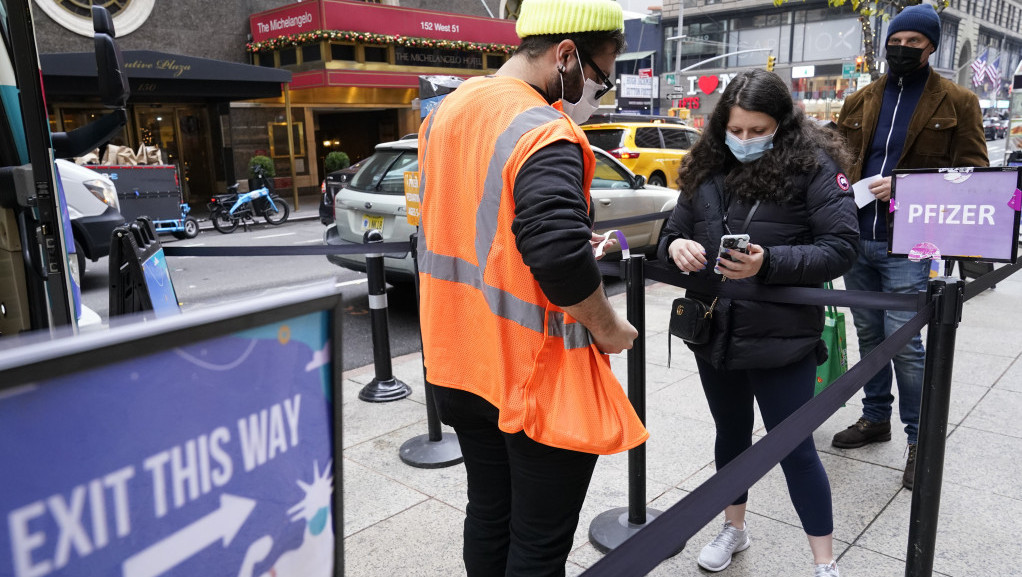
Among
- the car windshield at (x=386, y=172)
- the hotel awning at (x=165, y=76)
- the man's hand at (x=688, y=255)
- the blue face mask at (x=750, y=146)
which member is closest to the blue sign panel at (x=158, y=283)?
the man's hand at (x=688, y=255)

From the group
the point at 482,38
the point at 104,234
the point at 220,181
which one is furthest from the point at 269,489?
the point at 482,38

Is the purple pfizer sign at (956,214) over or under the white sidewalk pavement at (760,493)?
over

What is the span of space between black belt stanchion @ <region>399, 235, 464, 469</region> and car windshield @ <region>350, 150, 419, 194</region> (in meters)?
3.20

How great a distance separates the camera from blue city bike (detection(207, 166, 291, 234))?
14727 millimetres

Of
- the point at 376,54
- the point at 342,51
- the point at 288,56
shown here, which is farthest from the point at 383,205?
the point at 376,54

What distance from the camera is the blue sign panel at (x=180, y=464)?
0.75m

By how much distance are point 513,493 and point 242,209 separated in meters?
14.2

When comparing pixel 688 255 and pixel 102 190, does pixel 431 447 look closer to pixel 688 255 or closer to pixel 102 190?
pixel 688 255

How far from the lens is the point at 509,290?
1.81 metres

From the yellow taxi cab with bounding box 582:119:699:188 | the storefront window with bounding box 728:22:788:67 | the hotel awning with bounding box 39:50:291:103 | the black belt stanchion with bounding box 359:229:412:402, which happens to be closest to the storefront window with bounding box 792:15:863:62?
the storefront window with bounding box 728:22:788:67

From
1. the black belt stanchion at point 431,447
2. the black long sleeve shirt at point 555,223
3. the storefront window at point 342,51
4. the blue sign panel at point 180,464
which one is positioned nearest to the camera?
the blue sign panel at point 180,464

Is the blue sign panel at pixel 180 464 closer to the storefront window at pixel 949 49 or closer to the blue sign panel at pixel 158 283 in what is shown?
the blue sign panel at pixel 158 283

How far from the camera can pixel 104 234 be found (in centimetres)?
873

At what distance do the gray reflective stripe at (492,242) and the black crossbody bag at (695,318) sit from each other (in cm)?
93
